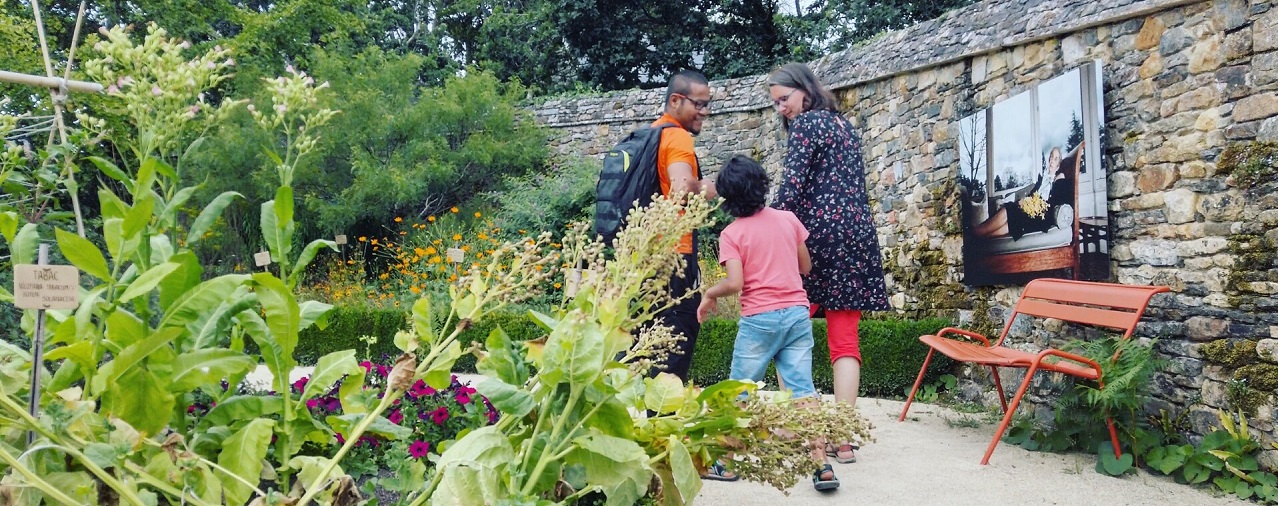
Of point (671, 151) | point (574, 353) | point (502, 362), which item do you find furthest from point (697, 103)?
point (574, 353)

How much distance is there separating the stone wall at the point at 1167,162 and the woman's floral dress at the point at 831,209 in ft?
4.60

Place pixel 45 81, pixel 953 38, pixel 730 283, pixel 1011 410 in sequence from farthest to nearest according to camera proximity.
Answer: pixel 953 38
pixel 1011 410
pixel 730 283
pixel 45 81

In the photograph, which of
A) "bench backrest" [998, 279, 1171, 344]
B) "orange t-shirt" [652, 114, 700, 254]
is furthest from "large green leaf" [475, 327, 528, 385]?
"bench backrest" [998, 279, 1171, 344]

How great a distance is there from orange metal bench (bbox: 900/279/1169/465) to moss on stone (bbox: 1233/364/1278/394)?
42 cm

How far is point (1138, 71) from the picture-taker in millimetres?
4227

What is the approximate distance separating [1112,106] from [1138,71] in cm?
23

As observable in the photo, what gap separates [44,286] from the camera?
1089 mm

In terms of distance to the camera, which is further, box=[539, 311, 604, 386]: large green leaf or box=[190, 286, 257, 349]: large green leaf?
box=[190, 286, 257, 349]: large green leaf

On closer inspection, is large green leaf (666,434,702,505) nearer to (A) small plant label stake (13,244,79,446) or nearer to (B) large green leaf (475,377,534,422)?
(B) large green leaf (475,377,534,422)

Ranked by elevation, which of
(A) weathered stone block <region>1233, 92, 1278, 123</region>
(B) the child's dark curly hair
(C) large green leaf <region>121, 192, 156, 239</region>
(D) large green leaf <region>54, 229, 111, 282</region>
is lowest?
(D) large green leaf <region>54, 229, 111, 282</region>

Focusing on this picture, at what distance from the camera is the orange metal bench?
3750mm

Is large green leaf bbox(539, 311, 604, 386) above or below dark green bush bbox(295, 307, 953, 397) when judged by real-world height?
above

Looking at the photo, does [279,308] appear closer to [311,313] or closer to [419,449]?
[311,313]

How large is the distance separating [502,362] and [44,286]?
1.83 feet
